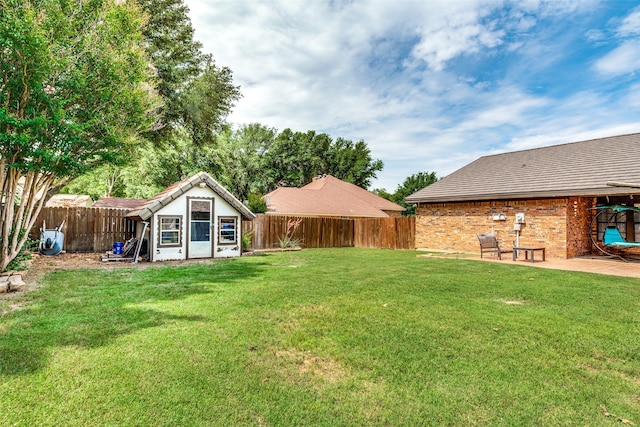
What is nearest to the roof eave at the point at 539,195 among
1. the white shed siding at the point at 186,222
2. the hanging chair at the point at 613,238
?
the hanging chair at the point at 613,238

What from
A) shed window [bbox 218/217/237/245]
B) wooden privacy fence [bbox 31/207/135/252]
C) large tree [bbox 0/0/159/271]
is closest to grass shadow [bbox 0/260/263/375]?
large tree [bbox 0/0/159/271]

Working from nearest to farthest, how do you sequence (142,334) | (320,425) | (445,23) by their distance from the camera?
1. (320,425)
2. (142,334)
3. (445,23)

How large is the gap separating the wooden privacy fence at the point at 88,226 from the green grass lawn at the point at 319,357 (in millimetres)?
7879

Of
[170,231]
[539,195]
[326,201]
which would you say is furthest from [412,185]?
[170,231]

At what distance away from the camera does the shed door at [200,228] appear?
11.6 m

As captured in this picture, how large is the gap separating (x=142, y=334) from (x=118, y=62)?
7.04m

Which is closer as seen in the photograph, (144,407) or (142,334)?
(144,407)

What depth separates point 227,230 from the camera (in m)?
12.5

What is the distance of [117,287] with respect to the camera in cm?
633

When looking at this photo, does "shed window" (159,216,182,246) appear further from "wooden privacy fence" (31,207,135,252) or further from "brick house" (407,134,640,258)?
"brick house" (407,134,640,258)

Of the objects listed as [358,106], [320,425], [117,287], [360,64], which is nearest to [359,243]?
[358,106]

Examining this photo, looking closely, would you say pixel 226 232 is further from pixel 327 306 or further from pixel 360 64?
pixel 360 64

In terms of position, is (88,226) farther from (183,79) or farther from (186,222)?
(183,79)

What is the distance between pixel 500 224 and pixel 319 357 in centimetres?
1293
